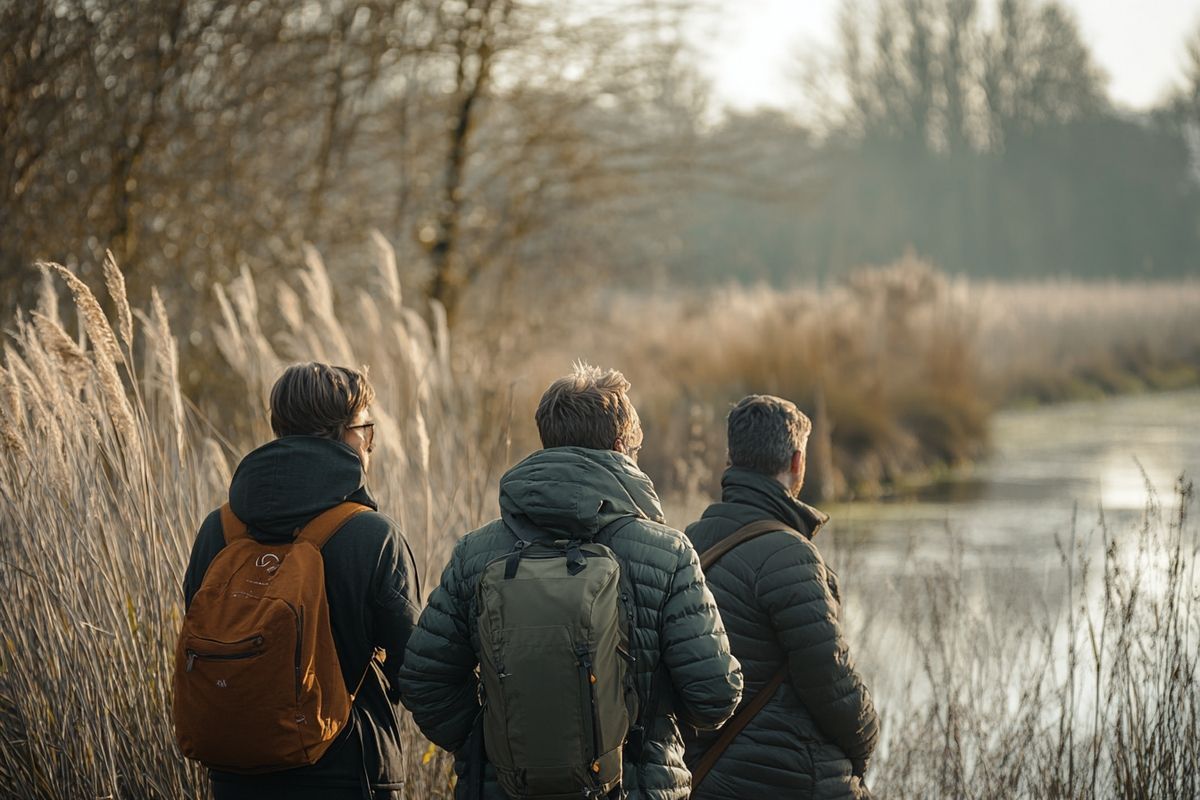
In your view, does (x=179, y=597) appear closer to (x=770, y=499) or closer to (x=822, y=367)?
(x=770, y=499)

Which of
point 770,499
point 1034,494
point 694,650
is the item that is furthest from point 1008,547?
point 694,650

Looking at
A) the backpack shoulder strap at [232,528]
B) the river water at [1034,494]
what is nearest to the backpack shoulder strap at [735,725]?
the backpack shoulder strap at [232,528]

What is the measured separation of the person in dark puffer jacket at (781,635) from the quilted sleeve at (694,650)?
500mm

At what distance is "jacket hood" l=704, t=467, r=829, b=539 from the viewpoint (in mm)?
3059

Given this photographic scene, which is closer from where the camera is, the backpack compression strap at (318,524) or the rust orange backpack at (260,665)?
the rust orange backpack at (260,665)

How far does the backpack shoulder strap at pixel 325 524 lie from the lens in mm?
2637

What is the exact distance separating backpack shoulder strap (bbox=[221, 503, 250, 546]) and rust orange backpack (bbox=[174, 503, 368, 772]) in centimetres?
7

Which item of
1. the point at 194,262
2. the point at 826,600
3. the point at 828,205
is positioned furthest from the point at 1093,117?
the point at 826,600

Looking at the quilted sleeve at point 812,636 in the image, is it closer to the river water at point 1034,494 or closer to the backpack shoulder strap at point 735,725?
the backpack shoulder strap at point 735,725

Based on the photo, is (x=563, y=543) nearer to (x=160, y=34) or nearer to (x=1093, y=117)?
(x=160, y=34)

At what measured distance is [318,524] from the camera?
266cm

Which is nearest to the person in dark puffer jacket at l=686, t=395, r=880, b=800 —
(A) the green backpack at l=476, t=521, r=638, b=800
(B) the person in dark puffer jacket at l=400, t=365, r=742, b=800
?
(B) the person in dark puffer jacket at l=400, t=365, r=742, b=800

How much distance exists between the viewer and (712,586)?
3.03 metres

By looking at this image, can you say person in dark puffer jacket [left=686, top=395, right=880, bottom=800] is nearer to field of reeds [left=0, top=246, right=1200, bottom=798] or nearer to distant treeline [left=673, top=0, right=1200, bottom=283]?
field of reeds [left=0, top=246, right=1200, bottom=798]
